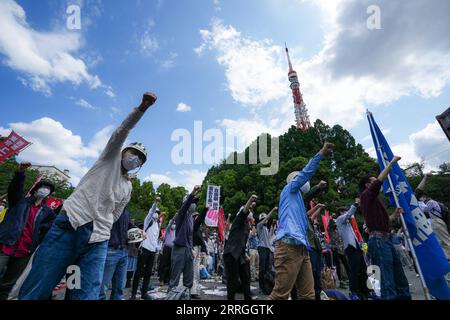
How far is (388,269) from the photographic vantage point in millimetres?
3248

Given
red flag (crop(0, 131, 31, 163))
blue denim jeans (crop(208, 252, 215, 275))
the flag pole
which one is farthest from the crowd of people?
blue denim jeans (crop(208, 252, 215, 275))

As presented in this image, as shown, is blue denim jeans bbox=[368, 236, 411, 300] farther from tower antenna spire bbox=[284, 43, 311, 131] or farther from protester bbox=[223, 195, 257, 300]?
tower antenna spire bbox=[284, 43, 311, 131]

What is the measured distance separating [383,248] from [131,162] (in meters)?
3.41

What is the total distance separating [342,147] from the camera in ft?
100

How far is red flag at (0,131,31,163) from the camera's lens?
4.00 metres

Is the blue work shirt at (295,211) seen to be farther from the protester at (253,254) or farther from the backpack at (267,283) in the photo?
the protester at (253,254)

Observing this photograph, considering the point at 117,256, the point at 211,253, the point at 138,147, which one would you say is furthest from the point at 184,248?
the point at 211,253

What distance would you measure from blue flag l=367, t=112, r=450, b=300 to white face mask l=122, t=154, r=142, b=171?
3.88m

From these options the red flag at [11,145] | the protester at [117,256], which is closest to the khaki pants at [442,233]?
the protester at [117,256]

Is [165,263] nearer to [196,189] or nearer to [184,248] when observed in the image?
[184,248]

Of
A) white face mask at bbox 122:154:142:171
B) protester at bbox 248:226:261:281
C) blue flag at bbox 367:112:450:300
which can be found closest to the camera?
white face mask at bbox 122:154:142:171
